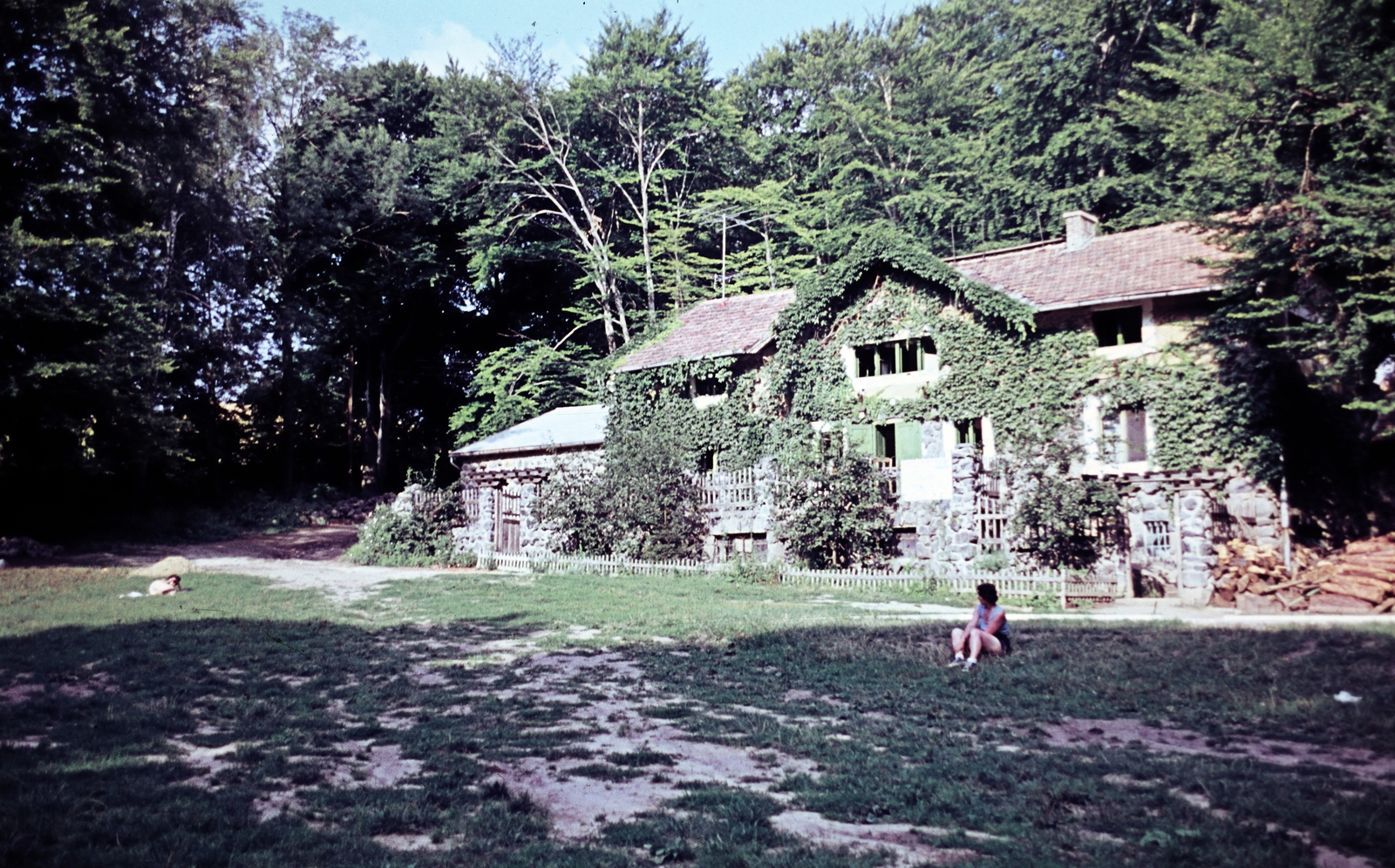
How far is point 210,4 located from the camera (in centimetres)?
3181

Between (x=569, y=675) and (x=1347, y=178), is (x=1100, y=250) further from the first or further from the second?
(x=569, y=675)

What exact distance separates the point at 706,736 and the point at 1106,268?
66.1 feet

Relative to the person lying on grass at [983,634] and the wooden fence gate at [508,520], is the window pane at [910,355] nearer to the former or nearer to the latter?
the wooden fence gate at [508,520]

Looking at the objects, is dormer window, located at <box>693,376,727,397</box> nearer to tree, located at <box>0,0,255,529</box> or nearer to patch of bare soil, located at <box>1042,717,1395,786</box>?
tree, located at <box>0,0,255,529</box>

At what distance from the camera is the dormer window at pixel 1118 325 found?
864 inches

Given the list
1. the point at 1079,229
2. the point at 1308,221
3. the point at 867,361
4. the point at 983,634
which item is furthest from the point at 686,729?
the point at 1079,229

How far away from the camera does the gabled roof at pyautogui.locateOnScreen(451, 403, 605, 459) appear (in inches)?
1110

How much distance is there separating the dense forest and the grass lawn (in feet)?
41.3

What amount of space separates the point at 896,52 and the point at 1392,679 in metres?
38.7

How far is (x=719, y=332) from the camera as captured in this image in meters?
28.5

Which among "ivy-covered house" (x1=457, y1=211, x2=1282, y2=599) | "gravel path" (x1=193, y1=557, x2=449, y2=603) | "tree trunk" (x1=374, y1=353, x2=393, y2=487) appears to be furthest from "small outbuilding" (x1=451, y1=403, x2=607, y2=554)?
"tree trunk" (x1=374, y1=353, x2=393, y2=487)

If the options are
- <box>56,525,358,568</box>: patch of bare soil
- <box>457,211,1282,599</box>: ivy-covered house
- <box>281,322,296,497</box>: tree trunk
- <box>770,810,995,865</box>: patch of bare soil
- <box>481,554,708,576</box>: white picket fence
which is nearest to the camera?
<box>770,810,995,865</box>: patch of bare soil

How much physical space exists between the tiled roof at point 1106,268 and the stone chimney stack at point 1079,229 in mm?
228

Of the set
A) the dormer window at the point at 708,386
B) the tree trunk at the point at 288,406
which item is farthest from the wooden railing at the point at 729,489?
the tree trunk at the point at 288,406
